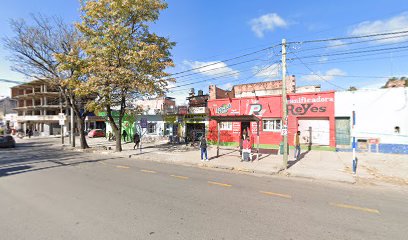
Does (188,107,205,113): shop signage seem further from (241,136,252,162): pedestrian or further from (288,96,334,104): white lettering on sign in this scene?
(241,136,252,162): pedestrian

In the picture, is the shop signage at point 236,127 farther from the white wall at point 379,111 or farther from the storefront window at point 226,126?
the white wall at point 379,111

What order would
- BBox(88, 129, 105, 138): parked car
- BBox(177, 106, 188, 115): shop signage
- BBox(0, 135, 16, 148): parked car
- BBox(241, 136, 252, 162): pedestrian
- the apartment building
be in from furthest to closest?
the apartment building, BBox(88, 129, 105, 138): parked car, BBox(177, 106, 188, 115): shop signage, BBox(0, 135, 16, 148): parked car, BBox(241, 136, 252, 162): pedestrian

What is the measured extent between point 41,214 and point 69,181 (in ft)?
10.8

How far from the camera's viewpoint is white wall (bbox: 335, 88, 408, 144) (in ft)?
46.3

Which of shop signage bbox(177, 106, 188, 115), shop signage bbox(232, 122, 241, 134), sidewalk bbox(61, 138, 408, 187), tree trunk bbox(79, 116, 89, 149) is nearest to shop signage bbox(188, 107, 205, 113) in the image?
shop signage bbox(177, 106, 188, 115)

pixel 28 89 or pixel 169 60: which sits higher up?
pixel 28 89

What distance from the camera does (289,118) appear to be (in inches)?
706

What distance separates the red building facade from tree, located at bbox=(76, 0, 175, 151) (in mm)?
6695

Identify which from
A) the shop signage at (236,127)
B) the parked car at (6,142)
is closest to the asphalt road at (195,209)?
the shop signage at (236,127)

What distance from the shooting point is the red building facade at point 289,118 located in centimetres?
1655

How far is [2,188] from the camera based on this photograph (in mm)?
7309

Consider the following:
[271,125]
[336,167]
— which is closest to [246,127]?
[271,125]

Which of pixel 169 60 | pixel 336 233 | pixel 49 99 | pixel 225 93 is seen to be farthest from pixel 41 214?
pixel 49 99

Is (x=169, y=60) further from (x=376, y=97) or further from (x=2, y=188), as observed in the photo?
(x=376, y=97)
